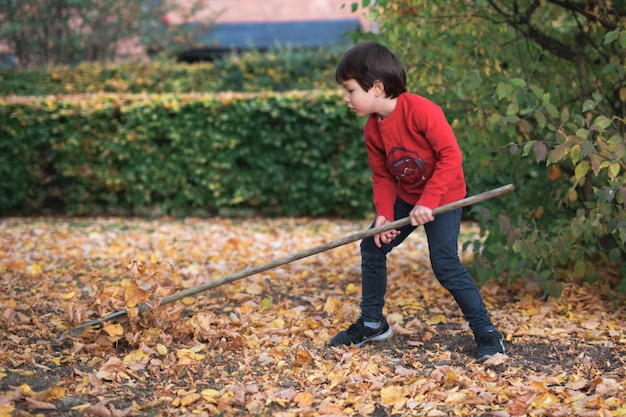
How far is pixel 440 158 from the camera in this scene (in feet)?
10.1

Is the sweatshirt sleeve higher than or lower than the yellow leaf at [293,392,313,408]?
higher

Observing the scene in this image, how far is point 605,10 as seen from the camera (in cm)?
390

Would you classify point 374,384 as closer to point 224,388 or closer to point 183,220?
point 224,388

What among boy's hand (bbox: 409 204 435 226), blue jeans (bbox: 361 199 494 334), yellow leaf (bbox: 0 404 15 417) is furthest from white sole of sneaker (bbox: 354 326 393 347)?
yellow leaf (bbox: 0 404 15 417)

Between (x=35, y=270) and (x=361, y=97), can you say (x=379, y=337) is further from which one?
(x=35, y=270)

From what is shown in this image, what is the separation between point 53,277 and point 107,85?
7.85m

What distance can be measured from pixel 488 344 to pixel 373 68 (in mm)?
1393

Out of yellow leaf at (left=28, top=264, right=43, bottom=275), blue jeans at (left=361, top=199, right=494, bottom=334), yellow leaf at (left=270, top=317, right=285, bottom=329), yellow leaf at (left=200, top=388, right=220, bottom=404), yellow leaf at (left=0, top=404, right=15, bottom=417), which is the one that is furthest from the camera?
yellow leaf at (left=28, top=264, right=43, bottom=275)

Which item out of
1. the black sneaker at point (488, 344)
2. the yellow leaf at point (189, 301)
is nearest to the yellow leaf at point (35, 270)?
the yellow leaf at point (189, 301)

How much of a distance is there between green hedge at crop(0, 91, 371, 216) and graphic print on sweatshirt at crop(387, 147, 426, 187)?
4365mm

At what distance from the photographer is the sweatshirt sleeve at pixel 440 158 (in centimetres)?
303

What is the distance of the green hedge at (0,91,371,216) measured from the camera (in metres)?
7.69

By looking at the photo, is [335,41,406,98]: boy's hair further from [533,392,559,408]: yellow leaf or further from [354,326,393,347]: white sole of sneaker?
[533,392,559,408]: yellow leaf

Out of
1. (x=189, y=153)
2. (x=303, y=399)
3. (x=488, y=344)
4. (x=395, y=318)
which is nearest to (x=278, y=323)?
(x=395, y=318)
